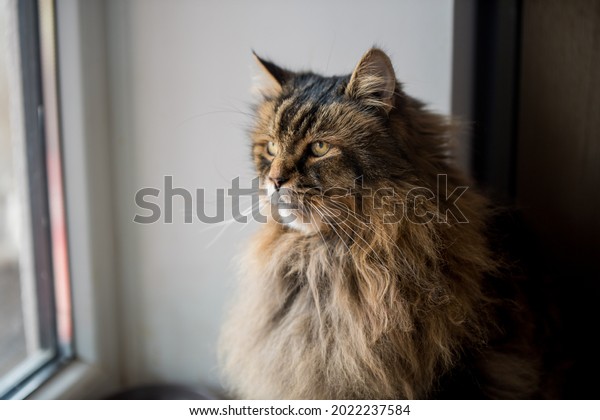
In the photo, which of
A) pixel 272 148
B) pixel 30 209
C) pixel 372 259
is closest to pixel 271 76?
pixel 272 148

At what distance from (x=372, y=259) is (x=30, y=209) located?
0.64 metres

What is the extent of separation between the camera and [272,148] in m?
0.81

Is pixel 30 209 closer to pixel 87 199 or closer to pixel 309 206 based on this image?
pixel 87 199

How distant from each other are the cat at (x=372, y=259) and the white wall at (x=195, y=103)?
143 mm

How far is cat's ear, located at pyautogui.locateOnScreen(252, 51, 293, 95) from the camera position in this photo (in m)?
0.83

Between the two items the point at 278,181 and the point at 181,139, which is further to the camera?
the point at 181,139

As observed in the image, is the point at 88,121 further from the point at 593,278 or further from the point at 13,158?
the point at 593,278

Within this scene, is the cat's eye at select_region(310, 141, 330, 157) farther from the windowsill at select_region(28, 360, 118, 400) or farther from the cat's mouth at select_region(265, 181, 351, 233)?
the windowsill at select_region(28, 360, 118, 400)

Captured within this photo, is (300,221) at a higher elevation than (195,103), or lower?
lower

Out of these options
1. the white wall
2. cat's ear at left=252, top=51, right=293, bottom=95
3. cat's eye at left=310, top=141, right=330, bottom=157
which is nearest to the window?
the white wall

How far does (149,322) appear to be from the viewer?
1.07m

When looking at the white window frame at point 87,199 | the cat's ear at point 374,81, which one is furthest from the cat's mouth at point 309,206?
the white window frame at point 87,199

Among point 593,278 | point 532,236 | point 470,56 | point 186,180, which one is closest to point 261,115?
point 186,180
